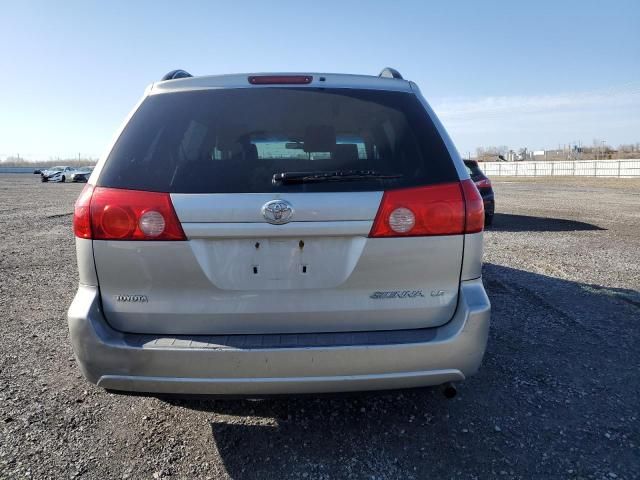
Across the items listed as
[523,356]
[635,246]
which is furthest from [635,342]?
[635,246]

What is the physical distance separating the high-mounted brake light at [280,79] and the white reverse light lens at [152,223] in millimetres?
885

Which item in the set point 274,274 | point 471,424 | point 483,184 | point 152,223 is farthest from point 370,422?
point 483,184

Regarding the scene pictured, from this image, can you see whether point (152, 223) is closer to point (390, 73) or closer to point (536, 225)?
point (390, 73)

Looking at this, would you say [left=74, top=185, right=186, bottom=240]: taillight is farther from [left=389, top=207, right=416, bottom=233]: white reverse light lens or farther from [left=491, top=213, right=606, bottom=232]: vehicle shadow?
[left=491, top=213, right=606, bottom=232]: vehicle shadow

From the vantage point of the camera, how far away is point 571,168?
53.2 m

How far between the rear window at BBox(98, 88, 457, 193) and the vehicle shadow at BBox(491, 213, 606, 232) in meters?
8.98

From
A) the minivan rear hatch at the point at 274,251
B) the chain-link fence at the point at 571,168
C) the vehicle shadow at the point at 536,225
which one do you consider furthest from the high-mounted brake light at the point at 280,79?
the chain-link fence at the point at 571,168

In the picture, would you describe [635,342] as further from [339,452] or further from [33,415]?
[33,415]

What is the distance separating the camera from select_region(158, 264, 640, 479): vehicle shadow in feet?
8.09

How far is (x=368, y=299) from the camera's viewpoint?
2.24 metres

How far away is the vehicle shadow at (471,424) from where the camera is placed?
247cm

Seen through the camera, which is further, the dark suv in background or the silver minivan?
the dark suv in background

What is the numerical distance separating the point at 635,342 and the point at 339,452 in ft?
9.63

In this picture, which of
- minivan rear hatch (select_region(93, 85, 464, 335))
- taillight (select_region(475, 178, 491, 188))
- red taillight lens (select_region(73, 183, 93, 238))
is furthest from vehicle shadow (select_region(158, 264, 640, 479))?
taillight (select_region(475, 178, 491, 188))
